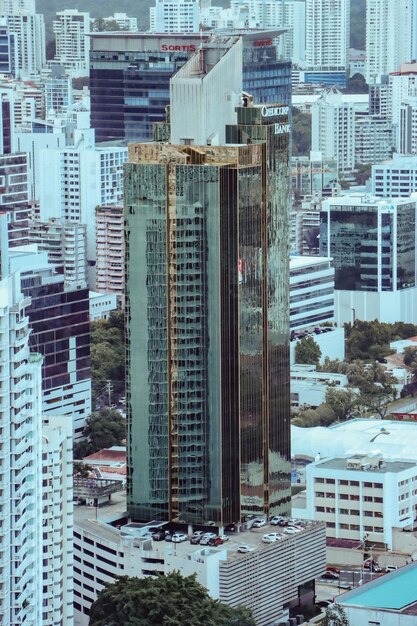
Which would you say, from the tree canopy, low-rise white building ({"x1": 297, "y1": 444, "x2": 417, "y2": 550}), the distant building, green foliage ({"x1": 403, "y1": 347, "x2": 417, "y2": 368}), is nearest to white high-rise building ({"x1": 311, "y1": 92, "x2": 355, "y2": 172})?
the distant building

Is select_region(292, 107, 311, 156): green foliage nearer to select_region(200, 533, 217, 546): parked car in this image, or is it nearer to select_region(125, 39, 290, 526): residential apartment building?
select_region(125, 39, 290, 526): residential apartment building

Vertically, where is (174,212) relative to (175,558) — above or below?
above

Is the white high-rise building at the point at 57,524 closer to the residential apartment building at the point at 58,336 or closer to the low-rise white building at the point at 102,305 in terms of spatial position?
the residential apartment building at the point at 58,336

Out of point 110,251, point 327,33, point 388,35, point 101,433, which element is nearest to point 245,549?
point 101,433

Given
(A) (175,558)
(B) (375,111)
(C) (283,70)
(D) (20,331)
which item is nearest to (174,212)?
(A) (175,558)

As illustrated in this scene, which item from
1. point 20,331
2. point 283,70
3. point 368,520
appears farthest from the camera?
point 283,70

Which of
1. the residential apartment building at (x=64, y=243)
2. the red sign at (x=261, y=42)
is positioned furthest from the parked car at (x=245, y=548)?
the red sign at (x=261, y=42)

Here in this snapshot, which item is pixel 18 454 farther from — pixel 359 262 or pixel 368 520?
pixel 359 262
